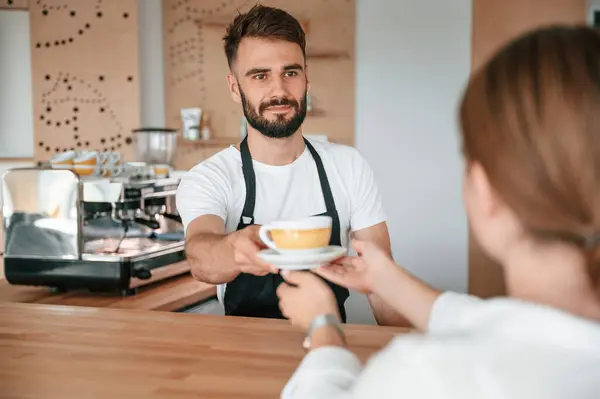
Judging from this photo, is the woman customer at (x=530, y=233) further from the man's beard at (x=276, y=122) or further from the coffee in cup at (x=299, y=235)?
the man's beard at (x=276, y=122)

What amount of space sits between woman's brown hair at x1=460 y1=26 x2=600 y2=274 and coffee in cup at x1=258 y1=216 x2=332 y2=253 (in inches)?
23.1

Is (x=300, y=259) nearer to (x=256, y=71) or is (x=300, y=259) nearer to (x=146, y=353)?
(x=146, y=353)

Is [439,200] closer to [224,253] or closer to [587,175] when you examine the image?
[224,253]

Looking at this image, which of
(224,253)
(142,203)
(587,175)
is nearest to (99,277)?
(142,203)

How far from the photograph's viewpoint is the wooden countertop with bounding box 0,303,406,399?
1.13 m

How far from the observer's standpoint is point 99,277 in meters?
2.32

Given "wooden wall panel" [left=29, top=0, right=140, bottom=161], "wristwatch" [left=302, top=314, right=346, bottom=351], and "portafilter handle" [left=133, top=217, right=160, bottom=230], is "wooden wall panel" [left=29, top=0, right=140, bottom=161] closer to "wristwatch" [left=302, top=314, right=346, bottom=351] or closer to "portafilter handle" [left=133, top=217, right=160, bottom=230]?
"portafilter handle" [left=133, top=217, right=160, bottom=230]

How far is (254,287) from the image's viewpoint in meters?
1.96

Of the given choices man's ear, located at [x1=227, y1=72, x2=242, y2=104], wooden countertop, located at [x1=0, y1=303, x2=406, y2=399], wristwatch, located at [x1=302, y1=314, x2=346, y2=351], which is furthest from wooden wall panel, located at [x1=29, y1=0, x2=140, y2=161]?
wristwatch, located at [x1=302, y1=314, x2=346, y2=351]

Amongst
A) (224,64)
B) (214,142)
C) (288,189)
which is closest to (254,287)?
(288,189)

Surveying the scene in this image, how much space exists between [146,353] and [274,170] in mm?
907

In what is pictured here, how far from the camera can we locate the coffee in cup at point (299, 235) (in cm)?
126

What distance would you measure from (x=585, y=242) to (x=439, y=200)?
155 inches

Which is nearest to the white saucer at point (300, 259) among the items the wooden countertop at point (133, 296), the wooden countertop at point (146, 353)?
the wooden countertop at point (146, 353)
